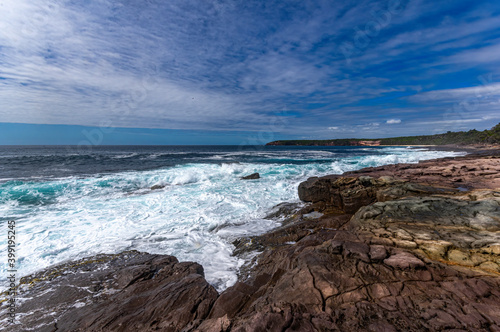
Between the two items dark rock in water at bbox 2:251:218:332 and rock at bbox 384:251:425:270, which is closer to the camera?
dark rock in water at bbox 2:251:218:332

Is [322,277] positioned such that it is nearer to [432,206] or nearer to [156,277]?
[156,277]

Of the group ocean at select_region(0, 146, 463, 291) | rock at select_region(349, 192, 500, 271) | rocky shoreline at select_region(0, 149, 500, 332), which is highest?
rock at select_region(349, 192, 500, 271)

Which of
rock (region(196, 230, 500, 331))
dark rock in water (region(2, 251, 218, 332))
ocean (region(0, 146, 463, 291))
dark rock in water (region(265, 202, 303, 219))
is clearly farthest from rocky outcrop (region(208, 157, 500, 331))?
dark rock in water (region(265, 202, 303, 219))

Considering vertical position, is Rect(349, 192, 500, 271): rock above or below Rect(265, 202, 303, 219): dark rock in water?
above

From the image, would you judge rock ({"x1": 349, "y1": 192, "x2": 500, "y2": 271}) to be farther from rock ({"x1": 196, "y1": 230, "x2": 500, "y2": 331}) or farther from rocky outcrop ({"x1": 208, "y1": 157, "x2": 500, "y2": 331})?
rock ({"x1": 196, "y1": 230, "x2": 500, "y2": 331})

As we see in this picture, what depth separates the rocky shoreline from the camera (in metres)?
2.91

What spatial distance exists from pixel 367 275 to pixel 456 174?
1052 cm

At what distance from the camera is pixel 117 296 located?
438 centimetres

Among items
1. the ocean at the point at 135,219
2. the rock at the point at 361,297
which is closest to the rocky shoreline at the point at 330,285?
the rock at the point at 361,297

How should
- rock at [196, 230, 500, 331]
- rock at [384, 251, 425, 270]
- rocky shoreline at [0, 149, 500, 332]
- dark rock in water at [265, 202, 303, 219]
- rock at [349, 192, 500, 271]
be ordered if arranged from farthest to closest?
dark rock in water at [265, 202, 303, 219]
rock at [349, 192, 500, 271]
rock at [384, 251, 425, 270]
rocky shoreline at [0, 149, 500, 332]
rock at [196, 230, 500, 331]

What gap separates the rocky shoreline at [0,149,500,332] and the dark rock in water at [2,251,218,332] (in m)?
0.02

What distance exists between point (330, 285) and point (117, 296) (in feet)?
13.9

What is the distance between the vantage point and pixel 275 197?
42.2ft

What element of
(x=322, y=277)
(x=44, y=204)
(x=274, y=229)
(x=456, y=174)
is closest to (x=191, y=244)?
(x=274, y=229)
